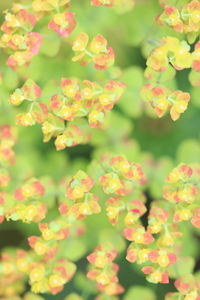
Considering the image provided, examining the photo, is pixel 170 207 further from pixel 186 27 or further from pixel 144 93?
pixel 186 27

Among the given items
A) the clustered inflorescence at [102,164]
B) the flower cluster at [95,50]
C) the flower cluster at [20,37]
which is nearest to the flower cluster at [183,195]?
the clustered inflorescence at [102,164]

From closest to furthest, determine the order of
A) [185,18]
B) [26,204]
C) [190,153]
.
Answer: [185,18], [26,204], [190,153]

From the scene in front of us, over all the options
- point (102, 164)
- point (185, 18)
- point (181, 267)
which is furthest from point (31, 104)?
point (181, 267)

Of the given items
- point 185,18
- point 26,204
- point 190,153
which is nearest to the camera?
point 185,18

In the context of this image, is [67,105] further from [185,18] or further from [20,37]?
[185,18]

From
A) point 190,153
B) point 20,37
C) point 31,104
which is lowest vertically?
point 190,153

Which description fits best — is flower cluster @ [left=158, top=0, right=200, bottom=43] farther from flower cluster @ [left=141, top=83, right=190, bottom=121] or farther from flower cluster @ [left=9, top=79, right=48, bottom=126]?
flower cluster @ [left=9, top=79, right=48, bottom=126]

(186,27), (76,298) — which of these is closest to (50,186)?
(76,298)
